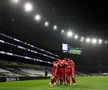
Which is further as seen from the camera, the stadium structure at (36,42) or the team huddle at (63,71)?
the stadium structure at (36,42)

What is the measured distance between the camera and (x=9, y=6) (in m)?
38.7

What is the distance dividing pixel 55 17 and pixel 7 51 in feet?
43.6

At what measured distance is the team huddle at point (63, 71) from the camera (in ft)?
58.0

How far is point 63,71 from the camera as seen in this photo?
1791cm

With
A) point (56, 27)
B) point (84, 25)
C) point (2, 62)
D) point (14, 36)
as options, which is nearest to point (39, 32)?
point (56, 27)

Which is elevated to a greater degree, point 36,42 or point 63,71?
point 36,42

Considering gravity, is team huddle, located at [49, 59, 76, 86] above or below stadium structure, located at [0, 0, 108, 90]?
below

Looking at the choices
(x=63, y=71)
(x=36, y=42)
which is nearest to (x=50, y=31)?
(x=36, y=42)

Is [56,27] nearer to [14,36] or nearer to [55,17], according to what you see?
[55,17]

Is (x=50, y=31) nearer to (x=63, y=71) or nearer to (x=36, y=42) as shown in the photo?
(x=36, y=42)

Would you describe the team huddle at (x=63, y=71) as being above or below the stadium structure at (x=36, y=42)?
below

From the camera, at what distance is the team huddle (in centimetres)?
1767

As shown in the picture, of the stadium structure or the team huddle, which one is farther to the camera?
the stadium structure

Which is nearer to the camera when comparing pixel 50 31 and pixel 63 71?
pixel 63 71
